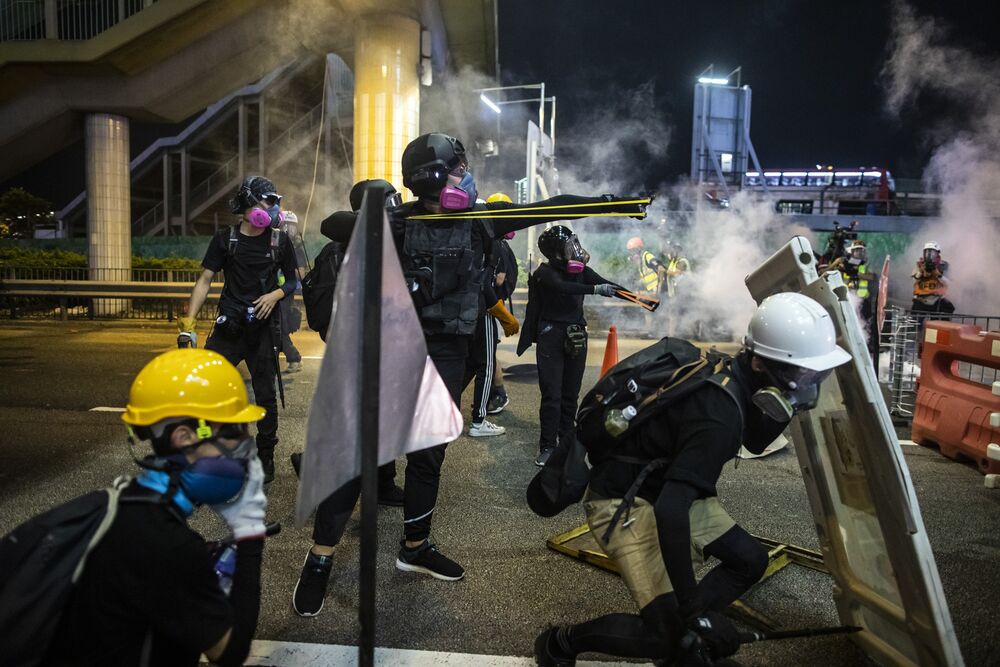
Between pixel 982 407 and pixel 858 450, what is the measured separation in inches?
150

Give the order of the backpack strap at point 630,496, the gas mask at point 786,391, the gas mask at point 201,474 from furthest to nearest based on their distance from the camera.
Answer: the backpack strap at point 630,496, the gas mask at point 786,391, the gas mask at point 201,474

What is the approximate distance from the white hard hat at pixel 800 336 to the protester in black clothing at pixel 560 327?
9.22 feet

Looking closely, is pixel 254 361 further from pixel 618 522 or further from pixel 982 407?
pixel 982 407

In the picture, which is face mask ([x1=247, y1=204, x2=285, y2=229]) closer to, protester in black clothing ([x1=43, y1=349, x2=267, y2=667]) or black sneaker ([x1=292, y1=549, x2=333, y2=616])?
black sneaker ([x1=292, y1=549, x2=333, y2=616])

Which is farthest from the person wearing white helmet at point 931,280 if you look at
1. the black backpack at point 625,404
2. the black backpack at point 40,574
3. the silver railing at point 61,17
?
the silver railing at point 61,17

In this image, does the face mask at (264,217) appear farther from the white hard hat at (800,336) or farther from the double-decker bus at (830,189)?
the double-decker bus at (830,189)

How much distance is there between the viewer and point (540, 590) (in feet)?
11.2

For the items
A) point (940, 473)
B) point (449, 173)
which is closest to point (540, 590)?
point (449, 173)

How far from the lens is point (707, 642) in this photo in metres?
2.15

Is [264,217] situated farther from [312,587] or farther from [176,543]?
[176,543]

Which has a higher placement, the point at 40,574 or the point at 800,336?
the point at 800,336

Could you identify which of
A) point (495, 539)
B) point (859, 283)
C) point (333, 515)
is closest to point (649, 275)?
point (859, 283)

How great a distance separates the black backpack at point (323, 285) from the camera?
3.58 m

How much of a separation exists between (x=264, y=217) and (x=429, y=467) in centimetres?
222
